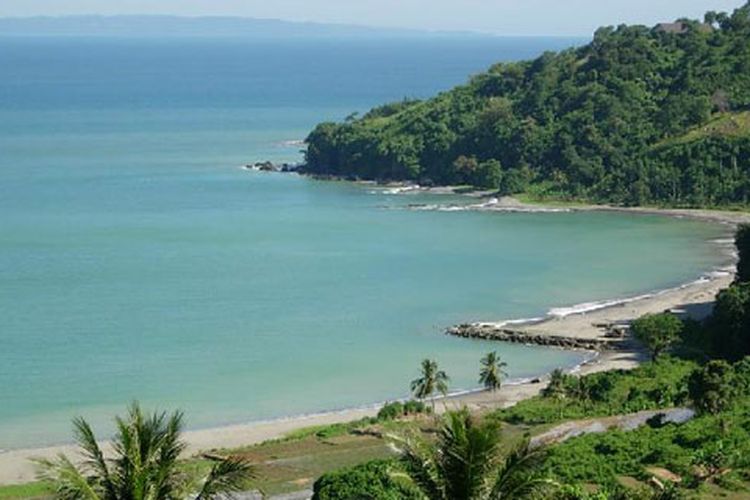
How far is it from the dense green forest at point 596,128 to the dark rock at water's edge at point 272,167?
1.23m

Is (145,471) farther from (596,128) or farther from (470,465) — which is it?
(596,128)

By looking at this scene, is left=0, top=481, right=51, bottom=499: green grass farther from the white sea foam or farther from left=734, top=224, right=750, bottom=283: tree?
the white sea foam

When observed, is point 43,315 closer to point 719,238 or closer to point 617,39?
point 719,238

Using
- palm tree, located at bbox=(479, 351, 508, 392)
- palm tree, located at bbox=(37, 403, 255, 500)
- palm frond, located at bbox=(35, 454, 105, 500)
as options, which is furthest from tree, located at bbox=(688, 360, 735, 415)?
palm frond, located at bbox=(35, 454, 105, 500)

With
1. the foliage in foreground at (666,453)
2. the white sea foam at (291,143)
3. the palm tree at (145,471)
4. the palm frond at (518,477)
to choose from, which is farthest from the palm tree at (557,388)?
the white sea foam at (291,143)

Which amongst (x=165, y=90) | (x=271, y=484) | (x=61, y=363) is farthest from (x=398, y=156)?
(x=165, y=90)

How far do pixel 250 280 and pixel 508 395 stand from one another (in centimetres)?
2137

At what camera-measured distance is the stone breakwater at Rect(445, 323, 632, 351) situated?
4962 cm

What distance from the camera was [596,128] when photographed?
95.8 metres

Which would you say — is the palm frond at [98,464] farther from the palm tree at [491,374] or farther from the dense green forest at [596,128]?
the dense green forest at [596,128]

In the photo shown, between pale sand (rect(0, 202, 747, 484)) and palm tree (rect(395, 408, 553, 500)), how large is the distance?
46.5 feet

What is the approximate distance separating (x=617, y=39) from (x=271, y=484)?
80341 mm

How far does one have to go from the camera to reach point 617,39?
4200 inches

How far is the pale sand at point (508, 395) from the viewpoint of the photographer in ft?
123
